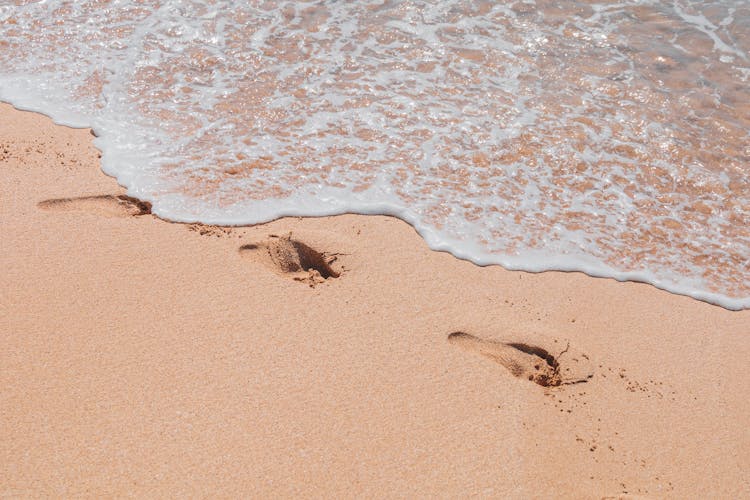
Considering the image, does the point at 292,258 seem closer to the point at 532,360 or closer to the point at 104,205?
the point at 104,205

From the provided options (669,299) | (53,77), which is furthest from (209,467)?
(53,77)

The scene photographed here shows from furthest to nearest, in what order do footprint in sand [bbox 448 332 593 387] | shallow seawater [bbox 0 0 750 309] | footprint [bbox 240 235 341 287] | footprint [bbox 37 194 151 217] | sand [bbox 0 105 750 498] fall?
shallow seawater [bbox 0 0 750 309], footprint [bbox 37 194 151 217], footprint [bbox 240 235 341 287], footprint in sand [bbox 448 332 593 387], sand [bbox 0 105 750 498]

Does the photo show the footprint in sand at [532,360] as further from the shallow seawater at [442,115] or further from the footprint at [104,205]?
the footprint at [104,205]

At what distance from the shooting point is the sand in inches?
89.9

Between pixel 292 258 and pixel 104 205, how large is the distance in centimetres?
109

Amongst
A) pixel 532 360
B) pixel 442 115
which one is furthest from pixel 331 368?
pixel 442 115

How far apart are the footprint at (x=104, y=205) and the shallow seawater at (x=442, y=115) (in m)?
0.09

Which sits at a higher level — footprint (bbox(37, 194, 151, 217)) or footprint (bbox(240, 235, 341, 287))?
footprint (bbox(37, 194, 151, 217))

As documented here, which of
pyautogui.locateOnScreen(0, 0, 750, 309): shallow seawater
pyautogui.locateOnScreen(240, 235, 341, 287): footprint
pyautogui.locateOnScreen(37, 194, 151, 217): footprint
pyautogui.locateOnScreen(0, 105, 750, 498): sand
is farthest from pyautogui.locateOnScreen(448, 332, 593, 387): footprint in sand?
pyautogui.locateOnScreen(37, 194, 151, 217): footprint

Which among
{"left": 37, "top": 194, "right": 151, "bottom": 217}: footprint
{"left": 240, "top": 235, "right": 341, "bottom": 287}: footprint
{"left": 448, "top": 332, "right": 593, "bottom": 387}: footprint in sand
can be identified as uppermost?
{"left": 37, "top": 194, "right": 151, "bottom": 217}: footprint

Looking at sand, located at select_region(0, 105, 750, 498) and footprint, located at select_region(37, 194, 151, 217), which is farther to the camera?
footprint, located at select_region(37, 194, 151, 217)

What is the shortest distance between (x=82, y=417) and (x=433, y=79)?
3294 millimetres

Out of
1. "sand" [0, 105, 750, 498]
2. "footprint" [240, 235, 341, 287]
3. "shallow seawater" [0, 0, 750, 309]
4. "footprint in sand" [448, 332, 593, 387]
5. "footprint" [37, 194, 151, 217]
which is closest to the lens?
"sand" [0, 105, 750, 498]

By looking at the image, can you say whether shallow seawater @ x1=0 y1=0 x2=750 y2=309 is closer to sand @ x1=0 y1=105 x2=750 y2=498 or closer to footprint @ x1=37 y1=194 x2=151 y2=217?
footprint @ x1=37 y1=194 x2=151 y2=217
